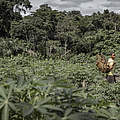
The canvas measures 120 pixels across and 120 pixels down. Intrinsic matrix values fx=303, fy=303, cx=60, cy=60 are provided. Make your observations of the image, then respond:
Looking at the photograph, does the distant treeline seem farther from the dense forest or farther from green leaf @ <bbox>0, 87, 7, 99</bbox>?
green leaf @ <bbox>0, 87, 7, 99</bbox>

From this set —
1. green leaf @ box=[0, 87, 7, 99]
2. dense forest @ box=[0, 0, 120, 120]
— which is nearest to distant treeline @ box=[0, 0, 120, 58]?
dense forest @ box=[0, 0, 120, 120]

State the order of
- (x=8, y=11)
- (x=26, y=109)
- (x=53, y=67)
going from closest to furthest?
(x=26, y=109), (x=53, y=67), (x=8, y=11)

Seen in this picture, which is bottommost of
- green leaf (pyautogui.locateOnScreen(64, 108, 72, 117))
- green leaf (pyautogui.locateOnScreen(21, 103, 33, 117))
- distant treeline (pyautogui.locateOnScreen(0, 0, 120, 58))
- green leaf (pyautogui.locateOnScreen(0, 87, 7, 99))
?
green leaf (pyautogui.locateOnScreen(64, 108, 72, 117))

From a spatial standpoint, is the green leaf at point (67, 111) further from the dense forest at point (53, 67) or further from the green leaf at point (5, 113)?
the green leaf at point (5, 113)

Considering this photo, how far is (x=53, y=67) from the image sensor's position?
7.22 m

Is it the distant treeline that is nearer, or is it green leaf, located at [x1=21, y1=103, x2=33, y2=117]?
green leaf, located at [x1=21, y1=103, x2=33, y2=117]

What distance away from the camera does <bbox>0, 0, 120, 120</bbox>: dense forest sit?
3.37 ft

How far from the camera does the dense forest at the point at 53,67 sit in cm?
103

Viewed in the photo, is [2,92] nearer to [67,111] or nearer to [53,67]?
[67,111]

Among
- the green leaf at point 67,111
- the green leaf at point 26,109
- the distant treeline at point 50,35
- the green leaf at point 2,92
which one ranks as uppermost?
the distant treeline at point 50,35

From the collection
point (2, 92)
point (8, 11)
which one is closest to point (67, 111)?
point (2, 92)

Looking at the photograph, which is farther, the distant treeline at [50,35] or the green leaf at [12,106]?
the distant treeline at [50,35]

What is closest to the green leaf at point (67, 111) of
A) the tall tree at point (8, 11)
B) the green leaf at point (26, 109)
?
the green leaf at point (26, 109)

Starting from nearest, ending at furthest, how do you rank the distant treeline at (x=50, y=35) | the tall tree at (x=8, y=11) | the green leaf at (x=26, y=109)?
the green leaf at (x=26, y=109)
the distant treeline at (x=50, y=35)
the tall tree at (x=8, y=11)
